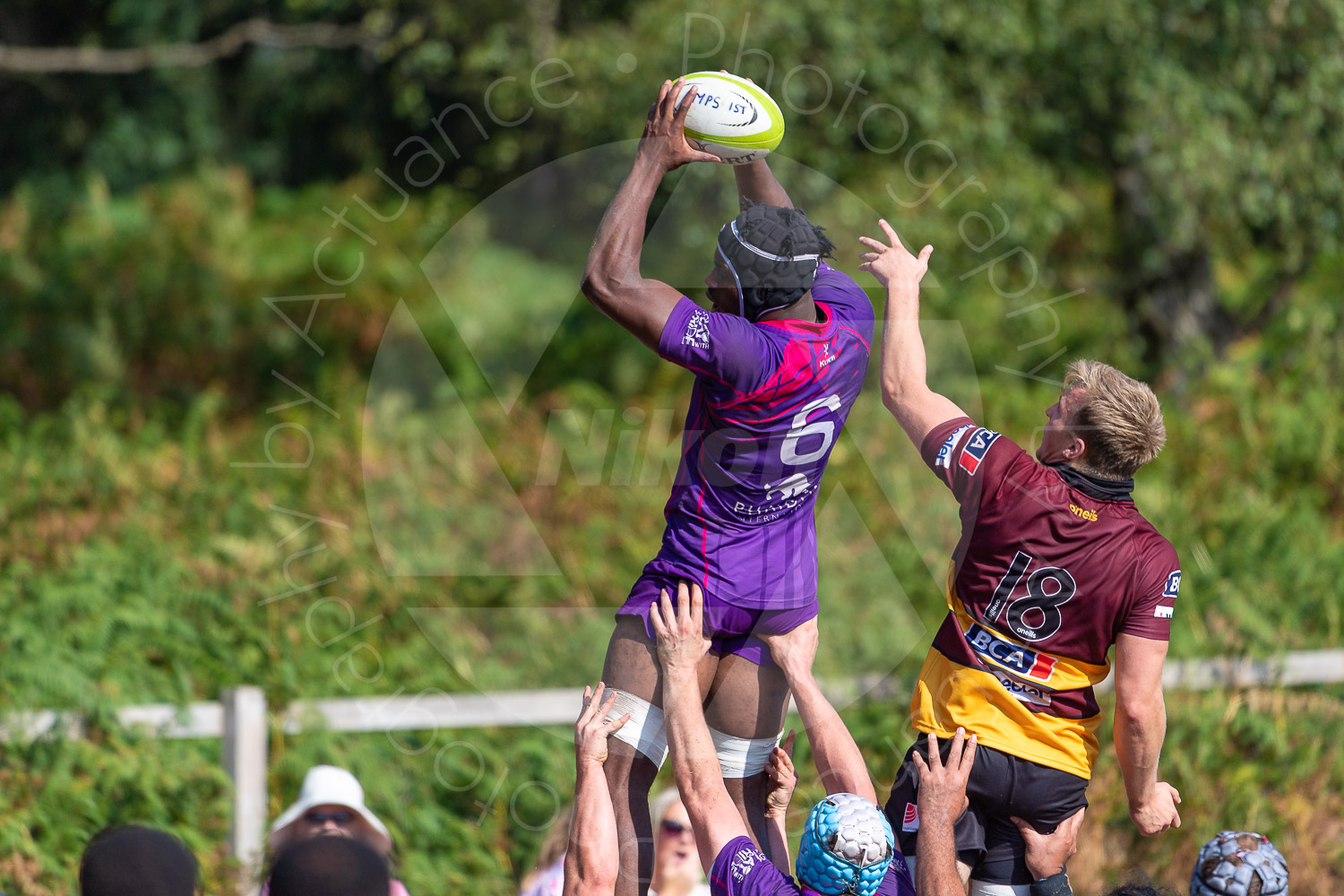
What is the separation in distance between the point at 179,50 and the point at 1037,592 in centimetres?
1646

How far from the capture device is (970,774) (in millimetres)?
3621

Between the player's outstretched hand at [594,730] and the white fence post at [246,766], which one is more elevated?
the white fence post at [246,766]

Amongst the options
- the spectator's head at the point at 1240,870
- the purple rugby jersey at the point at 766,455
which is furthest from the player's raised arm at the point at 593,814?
the spectator's head at the point at 1240,870

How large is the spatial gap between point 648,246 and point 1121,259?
734 centimetres

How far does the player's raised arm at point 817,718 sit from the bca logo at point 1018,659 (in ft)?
1.77

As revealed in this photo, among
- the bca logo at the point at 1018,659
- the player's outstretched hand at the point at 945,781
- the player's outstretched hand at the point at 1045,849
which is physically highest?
the bca logo at the point at 1018,659

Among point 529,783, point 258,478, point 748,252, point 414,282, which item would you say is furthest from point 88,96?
point 748,252

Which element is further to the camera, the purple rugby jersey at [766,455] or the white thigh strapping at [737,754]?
the white thigh strapping at [737,754]

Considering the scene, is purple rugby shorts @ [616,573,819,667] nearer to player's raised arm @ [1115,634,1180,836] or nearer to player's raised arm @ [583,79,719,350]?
player's raised arm @ [583,79,719,350]

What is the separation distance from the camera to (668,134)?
3465mm

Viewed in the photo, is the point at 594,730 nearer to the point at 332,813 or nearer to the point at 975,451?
the point at 975,451

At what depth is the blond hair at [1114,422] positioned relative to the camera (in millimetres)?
3443

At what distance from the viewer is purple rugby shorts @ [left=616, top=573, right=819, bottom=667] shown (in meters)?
3.60

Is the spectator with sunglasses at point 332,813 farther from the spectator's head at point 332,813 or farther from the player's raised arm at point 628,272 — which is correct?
the player's raised arm at point 628,272
